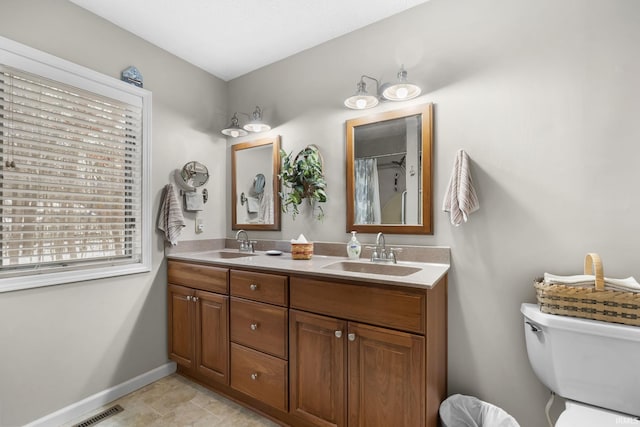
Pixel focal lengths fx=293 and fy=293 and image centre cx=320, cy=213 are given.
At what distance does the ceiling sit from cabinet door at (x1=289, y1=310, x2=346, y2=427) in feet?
6.17

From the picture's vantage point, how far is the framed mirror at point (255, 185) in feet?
8.16

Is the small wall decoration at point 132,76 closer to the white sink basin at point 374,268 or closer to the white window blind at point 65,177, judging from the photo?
the white window blind at point 65,177

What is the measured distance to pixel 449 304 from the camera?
5.62 feet

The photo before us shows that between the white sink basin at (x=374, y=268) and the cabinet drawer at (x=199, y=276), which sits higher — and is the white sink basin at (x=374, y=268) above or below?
above

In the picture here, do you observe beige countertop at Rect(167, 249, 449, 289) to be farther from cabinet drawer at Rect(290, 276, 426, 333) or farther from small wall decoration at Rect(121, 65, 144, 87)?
small wall decoration at Rect(121, 65, 144, 87)

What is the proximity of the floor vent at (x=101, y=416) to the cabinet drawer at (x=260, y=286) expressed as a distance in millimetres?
1046

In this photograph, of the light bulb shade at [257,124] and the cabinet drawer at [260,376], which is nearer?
the cabinet drawer at [260,376]

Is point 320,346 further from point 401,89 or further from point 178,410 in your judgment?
point 401,89

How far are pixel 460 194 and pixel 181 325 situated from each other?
2.13 meters

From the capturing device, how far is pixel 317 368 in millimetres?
1526

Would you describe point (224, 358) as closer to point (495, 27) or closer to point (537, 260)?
point (537, 260)

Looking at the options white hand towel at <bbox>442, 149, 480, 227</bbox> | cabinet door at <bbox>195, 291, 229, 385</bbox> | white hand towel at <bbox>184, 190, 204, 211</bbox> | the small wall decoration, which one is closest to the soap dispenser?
white hand towel at <bbox>442, 149, 480, 227</bbox>

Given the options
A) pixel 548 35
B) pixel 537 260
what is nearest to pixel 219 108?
pixel 548 35

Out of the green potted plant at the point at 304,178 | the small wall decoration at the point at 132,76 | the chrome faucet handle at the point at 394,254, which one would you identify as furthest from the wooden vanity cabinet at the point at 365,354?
the small wall decoration at the point at 132,76
